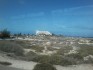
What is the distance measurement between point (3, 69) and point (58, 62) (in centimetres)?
671

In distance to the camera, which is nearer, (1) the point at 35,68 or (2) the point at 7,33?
(1) the point at 35,68

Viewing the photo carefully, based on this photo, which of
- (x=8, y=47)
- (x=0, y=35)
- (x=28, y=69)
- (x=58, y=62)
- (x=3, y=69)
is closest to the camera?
(x=3, y=69)

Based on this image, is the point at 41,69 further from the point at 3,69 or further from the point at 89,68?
the point at 89,68

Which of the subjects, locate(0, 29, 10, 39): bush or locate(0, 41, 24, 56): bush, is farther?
locate(0, 29, 10, 39): bush

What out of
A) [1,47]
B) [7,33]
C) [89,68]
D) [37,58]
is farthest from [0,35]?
[89,68]

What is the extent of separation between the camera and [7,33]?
7925cm

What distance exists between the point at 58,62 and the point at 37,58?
2692 millimetres

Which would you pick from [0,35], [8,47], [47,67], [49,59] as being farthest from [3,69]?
[0,35]

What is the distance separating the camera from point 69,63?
21141 mm

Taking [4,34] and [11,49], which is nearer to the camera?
[11,49]

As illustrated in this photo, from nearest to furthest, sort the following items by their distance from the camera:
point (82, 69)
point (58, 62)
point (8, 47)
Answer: point (82, 69) → point (58, 62) → point (8, 47)

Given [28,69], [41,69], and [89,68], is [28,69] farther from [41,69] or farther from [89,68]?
[89,68]

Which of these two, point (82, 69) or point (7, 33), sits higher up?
point (7, 33)

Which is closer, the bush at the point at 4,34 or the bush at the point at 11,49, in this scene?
the bush at the point at 11,49
